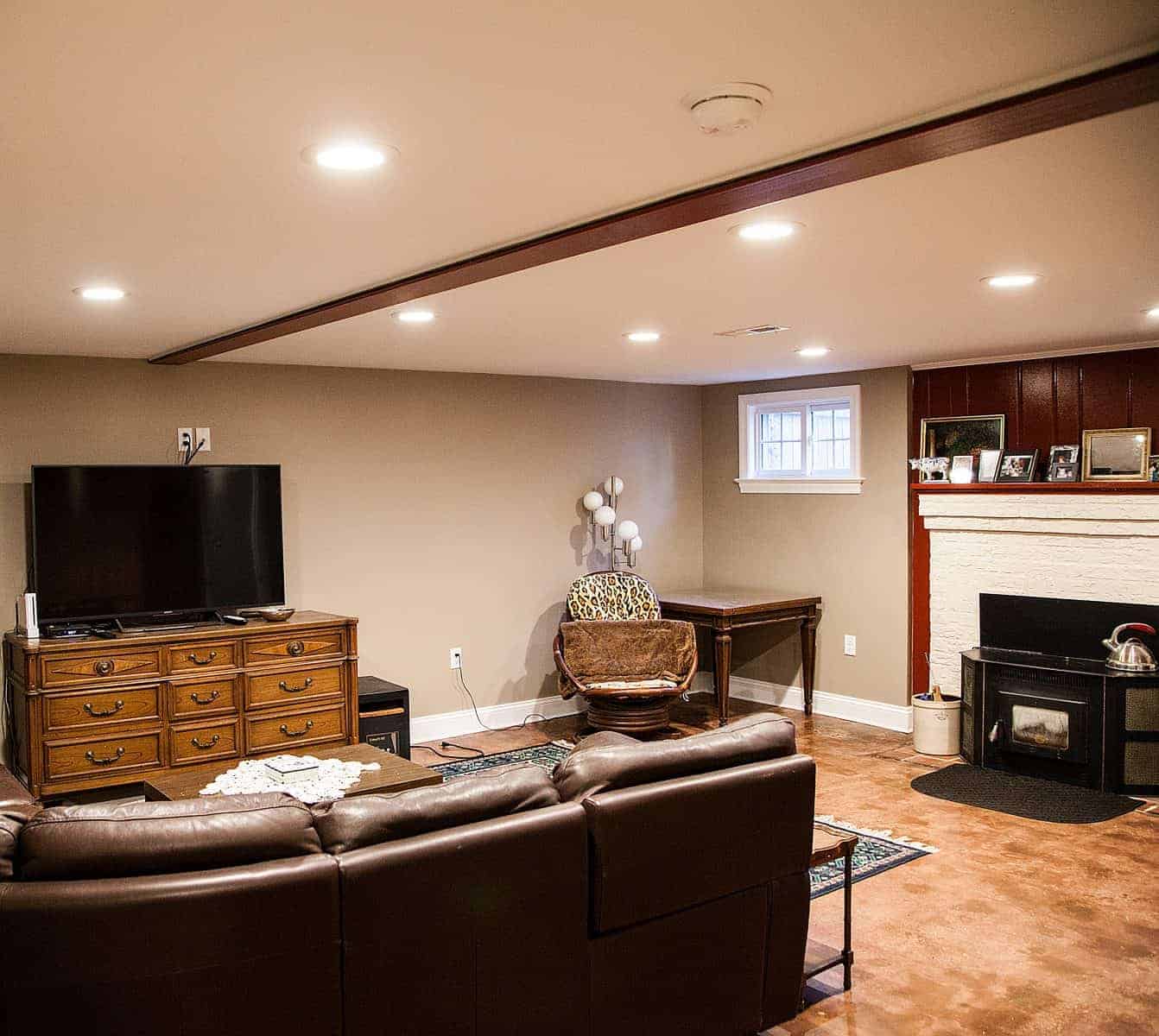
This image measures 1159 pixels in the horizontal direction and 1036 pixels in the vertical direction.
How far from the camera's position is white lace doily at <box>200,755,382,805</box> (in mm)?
3655

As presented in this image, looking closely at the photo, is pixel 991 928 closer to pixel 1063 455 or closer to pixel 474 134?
pixel 1063 455

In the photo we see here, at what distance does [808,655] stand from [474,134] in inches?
206

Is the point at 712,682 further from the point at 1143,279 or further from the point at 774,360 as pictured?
the point at 1143,279

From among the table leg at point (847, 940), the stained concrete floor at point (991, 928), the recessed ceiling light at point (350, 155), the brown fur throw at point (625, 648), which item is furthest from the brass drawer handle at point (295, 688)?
the recessed ceiling light at point (350, 155)

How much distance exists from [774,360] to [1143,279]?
8.08ft

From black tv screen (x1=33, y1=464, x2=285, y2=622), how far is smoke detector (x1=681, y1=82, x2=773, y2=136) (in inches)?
160

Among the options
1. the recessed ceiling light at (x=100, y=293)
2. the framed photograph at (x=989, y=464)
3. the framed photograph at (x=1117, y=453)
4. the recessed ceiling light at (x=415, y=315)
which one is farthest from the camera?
the framed photograph at (x=989, y=464)

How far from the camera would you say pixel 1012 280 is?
3.45 metres

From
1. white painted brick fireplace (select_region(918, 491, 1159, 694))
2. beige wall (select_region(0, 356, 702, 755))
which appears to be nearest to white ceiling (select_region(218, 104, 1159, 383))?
beige wall (select_region(0, 356, 702, 755))

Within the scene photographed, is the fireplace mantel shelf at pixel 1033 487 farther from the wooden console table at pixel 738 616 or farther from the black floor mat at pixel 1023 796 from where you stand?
the black floor mat at pixel 1023 796

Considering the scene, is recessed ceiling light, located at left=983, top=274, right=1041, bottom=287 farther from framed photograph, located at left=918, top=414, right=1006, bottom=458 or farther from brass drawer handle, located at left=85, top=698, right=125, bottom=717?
brass drawer handle, located at left=85, top=698, right=125, bottom=717

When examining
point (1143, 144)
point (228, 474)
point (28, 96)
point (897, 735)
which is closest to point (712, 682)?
point (897, 735)

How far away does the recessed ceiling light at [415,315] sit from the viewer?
3918 mm

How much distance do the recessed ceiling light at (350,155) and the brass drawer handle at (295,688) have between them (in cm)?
351
